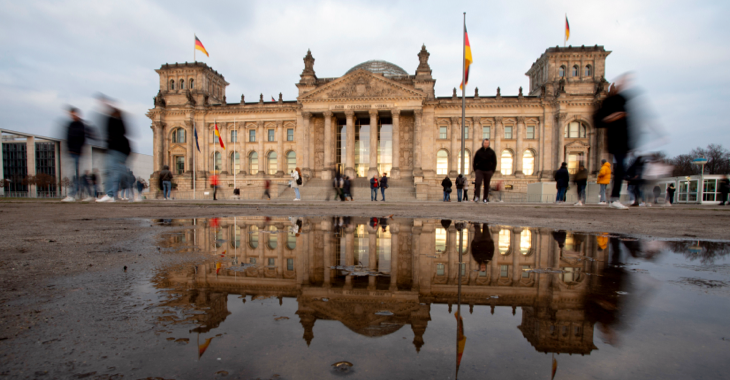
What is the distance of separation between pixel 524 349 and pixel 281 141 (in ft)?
155

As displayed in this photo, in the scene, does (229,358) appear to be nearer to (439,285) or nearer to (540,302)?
(439,285)

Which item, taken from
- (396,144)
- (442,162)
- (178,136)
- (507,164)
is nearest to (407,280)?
(396,144)

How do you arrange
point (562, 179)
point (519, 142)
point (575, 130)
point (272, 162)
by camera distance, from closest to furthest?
1. point (562, 179)
2. point (575, 130)
3. point (519, 142)
4. point (272, 162)

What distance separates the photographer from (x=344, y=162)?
44344mm

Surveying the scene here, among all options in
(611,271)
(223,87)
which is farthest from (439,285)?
(223,87)

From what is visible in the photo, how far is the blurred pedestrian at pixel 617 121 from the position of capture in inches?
316

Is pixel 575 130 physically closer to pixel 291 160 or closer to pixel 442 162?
pixel 442 162

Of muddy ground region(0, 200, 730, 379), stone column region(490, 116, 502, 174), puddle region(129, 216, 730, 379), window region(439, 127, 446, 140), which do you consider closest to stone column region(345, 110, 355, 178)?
window region(439, 127, 446, 140)

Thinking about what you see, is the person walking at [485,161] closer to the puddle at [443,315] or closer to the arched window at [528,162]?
the puddle at [443,315]

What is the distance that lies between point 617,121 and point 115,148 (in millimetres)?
13335

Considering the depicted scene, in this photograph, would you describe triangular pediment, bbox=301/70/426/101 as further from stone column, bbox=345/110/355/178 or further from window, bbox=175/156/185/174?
window, bbox=175/156/185/174

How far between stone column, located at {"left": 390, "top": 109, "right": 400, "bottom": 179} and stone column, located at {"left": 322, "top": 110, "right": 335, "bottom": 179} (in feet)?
23.6

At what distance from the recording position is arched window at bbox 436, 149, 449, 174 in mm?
44600

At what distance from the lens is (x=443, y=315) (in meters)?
1.65
